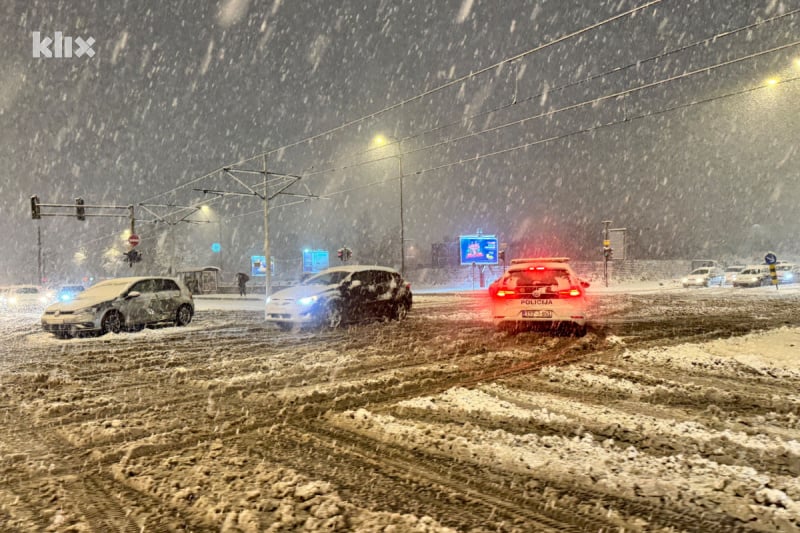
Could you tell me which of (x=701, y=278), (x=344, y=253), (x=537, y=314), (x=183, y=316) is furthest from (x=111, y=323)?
(x=701, y=278)

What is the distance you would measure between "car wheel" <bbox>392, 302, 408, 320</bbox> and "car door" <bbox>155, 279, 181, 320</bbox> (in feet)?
20.3

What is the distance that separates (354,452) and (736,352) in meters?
7.87

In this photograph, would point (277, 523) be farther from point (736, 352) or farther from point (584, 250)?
point (584, 250)

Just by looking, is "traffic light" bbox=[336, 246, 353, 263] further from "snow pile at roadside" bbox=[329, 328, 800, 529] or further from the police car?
"snow pile at roadside" bbox=[329, 328, 800, 529]

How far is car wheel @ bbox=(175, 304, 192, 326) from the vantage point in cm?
1531

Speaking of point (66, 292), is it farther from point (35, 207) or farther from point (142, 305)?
point (142, 305)

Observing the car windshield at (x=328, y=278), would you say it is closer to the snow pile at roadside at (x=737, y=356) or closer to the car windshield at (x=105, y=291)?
the car windshield at (x=105, y=291)

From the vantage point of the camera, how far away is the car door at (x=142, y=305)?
13789 mm

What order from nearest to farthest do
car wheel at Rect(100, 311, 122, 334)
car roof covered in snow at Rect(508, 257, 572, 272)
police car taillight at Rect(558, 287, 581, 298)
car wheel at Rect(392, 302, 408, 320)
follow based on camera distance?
police car taillight at Rect(558, 287, 581, 298), car roof covered in snow at Rect(508, 257, 572, 272), car wheel at Rect(100, 311, 122, 334), car wheel at Rect(392, 302, 408, 320)

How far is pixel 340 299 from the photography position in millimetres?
13891

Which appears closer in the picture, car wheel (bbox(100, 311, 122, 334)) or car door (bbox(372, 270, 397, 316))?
car wheel (bbox(100, 311, 122, 334))

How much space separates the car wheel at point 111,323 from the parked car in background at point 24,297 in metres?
22.9

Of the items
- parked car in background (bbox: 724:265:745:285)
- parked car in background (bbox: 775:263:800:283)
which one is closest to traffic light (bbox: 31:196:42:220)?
parked car in background (bbox: 724:265:745:285)

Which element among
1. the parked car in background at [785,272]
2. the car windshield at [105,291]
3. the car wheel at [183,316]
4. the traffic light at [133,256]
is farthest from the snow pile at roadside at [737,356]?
the parked car in background at [785,272]
